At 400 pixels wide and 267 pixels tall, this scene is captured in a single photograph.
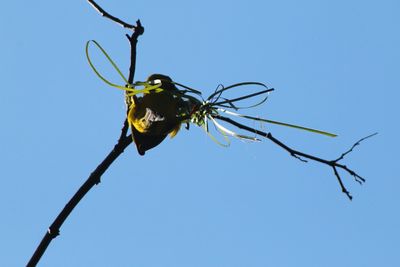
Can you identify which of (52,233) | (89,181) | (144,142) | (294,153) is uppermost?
(294,153)

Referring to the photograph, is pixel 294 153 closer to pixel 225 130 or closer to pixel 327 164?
pixel 327 164

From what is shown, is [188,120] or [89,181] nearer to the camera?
[89,181]

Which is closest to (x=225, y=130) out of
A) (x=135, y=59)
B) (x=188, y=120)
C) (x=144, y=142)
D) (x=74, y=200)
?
(x=188, y=120)

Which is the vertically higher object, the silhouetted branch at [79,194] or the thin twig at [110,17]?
the thin twig at [110,17]

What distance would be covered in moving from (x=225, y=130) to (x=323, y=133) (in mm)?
526

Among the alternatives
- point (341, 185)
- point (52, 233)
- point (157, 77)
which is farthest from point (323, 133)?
point (52, 233)

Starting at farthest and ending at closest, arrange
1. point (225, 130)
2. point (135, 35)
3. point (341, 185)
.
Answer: point (225, 130) < point (341, 185) < point (135, 35)

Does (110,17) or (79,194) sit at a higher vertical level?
(110,17)

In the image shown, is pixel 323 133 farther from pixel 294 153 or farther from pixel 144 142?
pixel 144 142

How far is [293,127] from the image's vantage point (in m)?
2.31

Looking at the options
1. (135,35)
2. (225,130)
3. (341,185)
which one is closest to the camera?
(135,35)

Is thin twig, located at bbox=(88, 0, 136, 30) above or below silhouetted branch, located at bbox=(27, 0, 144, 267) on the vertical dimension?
above

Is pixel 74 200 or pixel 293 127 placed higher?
pixel 293 127

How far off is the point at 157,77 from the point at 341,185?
0.93 m
